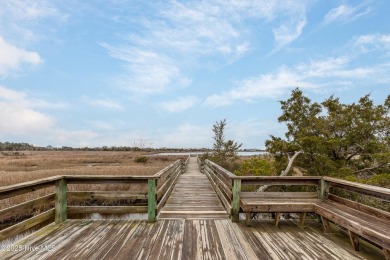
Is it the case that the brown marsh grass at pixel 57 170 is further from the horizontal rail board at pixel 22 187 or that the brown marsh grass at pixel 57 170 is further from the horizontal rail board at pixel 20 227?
the horizontal rail board at pixel 22 187

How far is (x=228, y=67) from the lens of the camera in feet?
67.2

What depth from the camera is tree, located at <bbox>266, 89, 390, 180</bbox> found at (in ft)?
28.3

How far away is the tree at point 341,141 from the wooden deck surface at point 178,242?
193 inches

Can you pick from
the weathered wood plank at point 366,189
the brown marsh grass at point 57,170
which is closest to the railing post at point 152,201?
the weathered wood plank at point 366,189

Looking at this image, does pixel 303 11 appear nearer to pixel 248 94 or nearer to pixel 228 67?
pixel 228 67

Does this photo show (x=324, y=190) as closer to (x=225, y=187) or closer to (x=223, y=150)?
(x=225, y=187)

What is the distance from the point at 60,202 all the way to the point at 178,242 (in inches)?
110

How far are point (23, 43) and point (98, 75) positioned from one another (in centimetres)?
796

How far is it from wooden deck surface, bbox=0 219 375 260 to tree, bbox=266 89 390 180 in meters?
4.91

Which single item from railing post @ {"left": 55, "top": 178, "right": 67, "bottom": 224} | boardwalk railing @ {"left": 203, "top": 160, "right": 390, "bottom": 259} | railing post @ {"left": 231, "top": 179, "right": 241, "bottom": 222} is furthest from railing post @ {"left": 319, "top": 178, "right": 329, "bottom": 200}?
railing post @ {"left": 55, "top": 178, "right": 67, "bottom": 224}

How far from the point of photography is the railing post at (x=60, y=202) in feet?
15.0

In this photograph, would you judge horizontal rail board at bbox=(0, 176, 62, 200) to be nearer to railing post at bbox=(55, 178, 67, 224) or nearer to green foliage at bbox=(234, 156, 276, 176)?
railing post at bbox=(55, 178, 67, 224)

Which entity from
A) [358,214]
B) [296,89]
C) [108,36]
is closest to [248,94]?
[296,89]

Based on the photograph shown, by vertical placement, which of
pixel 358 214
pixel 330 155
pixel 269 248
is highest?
pixel 330 155
